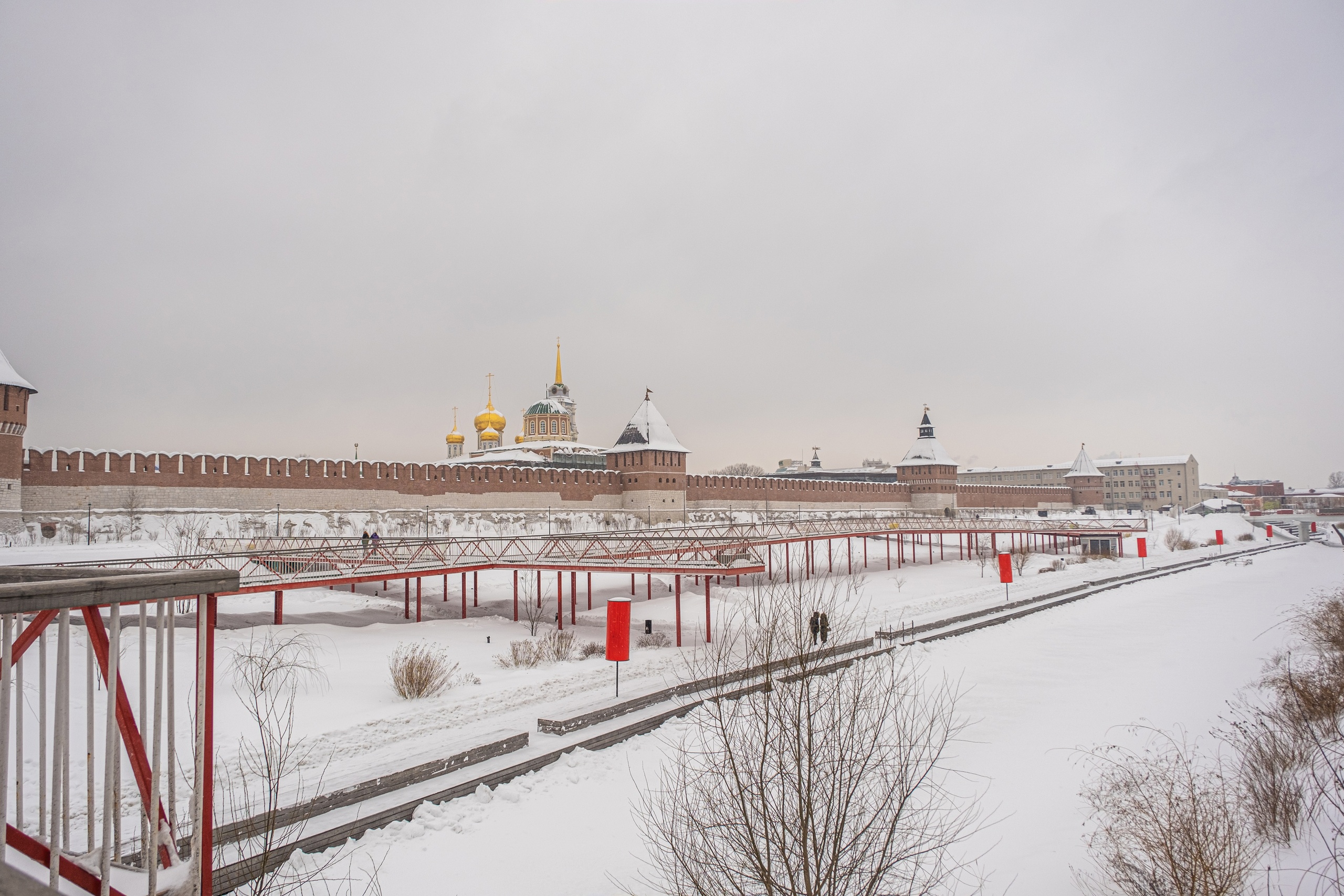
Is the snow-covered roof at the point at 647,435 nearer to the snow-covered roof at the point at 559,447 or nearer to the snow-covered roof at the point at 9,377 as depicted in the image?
the snow-covered roof at the point at 559,447

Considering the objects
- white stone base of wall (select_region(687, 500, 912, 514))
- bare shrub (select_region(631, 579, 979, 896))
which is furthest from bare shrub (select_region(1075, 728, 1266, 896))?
white stone base of wall (select_region(687, 500, 912, 514))

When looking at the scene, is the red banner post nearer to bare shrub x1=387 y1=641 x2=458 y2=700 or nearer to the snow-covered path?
the snow-covered path

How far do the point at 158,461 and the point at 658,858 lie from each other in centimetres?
2329

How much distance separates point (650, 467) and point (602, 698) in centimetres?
2632

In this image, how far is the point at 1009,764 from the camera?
687cm

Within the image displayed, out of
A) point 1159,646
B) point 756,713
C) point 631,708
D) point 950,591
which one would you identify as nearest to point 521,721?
Result: point 631,708

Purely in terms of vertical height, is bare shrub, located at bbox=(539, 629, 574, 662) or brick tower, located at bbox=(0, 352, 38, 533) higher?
brick tower, located at bbox=(0, 352, 38, 533)

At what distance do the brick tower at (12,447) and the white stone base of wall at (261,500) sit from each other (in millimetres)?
375

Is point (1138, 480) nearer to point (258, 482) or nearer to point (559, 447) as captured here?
point (559, 447)

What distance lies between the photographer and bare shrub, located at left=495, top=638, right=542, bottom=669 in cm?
1223

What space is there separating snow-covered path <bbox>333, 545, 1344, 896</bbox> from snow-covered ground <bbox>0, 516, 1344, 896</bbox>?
22mm

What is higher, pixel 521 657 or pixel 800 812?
pixel 800 812

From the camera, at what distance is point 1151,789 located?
5.46 m

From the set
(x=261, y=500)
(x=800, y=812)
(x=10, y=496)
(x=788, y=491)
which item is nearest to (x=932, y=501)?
(x=788, y=491)
